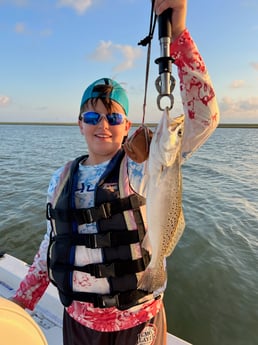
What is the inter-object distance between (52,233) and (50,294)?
1.88m

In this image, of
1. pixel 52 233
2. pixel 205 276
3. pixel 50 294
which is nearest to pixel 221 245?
pixel 205 276

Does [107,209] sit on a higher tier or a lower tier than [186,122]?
lower

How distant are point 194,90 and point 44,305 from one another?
11.1ft

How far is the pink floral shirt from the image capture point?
1.88 metres

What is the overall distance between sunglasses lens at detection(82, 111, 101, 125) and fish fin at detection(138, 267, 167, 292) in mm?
1139

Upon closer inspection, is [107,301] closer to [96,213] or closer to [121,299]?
[121,299]

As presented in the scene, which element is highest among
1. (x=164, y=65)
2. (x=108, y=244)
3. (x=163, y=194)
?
(x=164, y=65)

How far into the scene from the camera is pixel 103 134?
7.75ft

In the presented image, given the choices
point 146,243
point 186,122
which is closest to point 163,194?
point 146,243

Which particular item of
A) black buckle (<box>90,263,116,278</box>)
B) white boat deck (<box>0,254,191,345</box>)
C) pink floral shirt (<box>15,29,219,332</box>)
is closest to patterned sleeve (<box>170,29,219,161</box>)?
pink floral shirt (<box>15,29,219,332</box>)

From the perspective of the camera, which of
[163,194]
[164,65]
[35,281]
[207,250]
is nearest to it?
[164,65]

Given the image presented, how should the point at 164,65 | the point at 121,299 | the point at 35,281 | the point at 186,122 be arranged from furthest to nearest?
→ the point at 35,281
the point at 121,299
the point at 186,122
the point at 164,65

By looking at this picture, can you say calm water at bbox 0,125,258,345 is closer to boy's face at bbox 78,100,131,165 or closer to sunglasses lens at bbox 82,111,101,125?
boy's face at bbox 78,100,131,165

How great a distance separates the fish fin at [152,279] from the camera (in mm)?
1960
